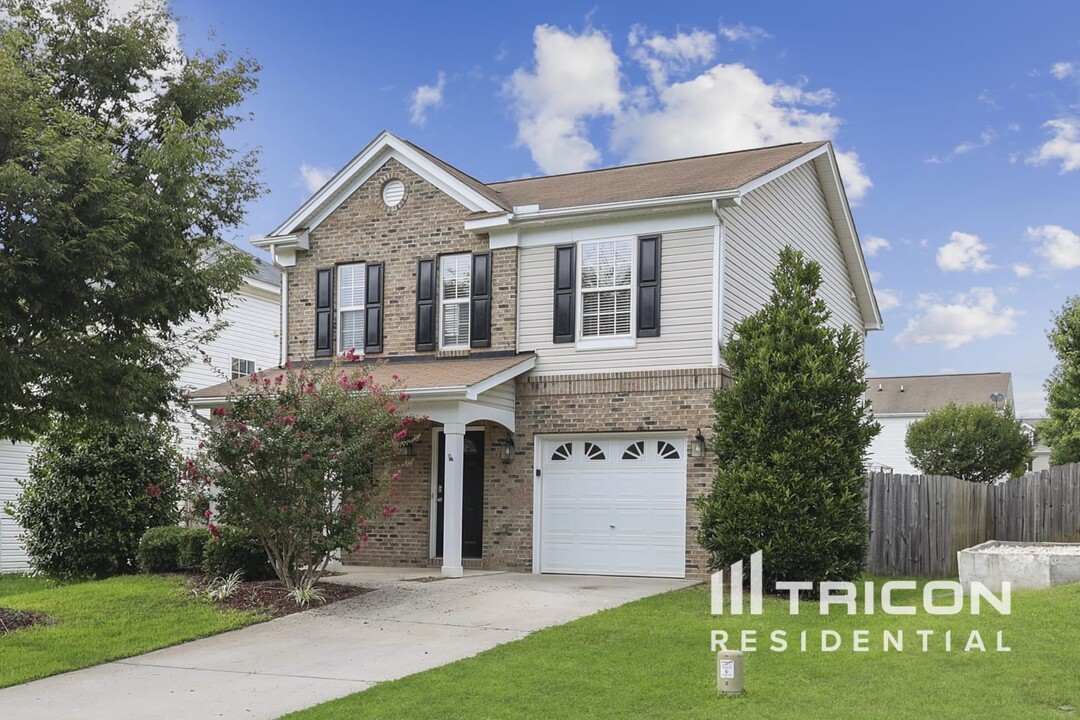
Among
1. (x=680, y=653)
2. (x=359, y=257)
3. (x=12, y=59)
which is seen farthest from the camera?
(x=359, y=257)

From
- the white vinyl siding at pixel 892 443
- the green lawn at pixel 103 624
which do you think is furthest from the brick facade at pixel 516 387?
the white vinyl siding at pixel 892 443

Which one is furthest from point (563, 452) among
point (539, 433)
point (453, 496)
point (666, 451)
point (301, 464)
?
point (301, 464)

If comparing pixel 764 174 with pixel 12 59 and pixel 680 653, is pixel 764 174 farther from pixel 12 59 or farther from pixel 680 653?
pixel 12 59

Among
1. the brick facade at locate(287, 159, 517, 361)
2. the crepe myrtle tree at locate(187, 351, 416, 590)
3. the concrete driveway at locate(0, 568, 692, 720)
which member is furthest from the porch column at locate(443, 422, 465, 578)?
the brick facade at locate(287, 159, 517, 361)

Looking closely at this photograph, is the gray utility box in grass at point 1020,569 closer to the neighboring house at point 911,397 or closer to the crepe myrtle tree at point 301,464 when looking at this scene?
the crepe myrtle tree at point 301,464

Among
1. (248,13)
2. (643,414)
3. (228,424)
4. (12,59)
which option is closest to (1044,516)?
(643,414)

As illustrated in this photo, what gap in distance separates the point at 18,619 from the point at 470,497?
7365 mm

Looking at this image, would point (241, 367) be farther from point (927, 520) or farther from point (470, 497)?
point (927, 520)

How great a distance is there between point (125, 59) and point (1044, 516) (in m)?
16.7

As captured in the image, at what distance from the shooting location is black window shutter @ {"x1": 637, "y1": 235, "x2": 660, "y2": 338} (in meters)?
16.5

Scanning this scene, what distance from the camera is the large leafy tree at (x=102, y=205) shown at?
10.8 m

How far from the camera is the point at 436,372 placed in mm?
16984

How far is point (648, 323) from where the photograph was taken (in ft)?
54.2

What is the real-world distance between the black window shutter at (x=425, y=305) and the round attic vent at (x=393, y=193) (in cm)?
125
